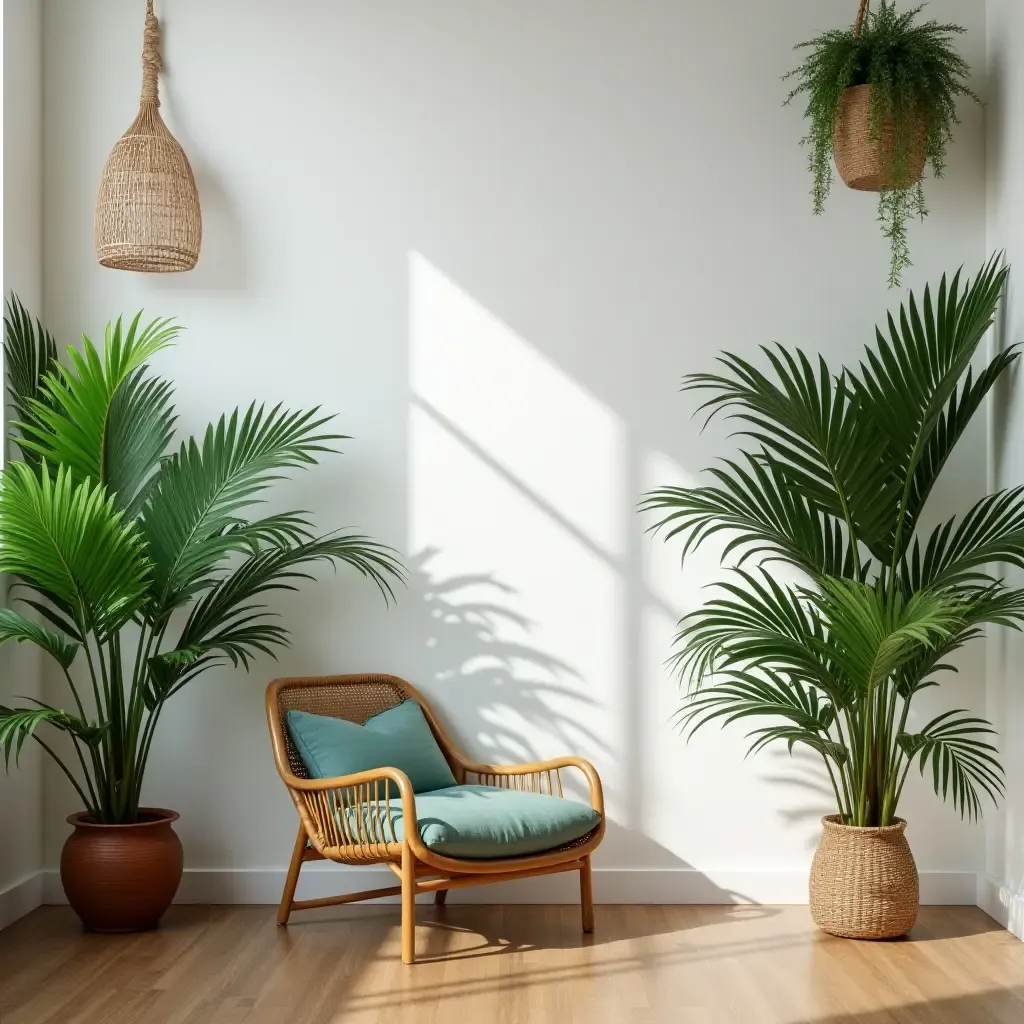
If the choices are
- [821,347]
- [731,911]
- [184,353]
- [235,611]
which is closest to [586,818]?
[731,911]

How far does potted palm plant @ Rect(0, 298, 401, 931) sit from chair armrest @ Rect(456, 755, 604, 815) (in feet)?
2.48

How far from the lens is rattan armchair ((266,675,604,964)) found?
3.34 metres

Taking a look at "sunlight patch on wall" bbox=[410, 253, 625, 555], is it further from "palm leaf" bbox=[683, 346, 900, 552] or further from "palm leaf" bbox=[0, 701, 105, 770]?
"palm leaf" bbox=[0, 701, 105, 770]

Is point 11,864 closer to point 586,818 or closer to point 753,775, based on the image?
point 586,818

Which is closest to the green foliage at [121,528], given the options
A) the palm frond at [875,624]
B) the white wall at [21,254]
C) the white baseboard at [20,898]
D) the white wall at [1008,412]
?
the white wall at [21,254]

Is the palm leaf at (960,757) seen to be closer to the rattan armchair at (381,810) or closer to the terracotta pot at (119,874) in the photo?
the rattan armchair at (381,810)

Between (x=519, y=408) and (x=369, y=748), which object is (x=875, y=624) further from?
(x=369, y=748)

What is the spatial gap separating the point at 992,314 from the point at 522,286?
1530 mm

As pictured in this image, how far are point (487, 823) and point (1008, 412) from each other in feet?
6.97

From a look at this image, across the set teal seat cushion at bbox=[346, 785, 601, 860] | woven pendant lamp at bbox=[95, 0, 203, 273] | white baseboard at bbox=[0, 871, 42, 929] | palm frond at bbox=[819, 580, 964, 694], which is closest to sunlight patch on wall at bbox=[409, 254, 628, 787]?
teal seat cushion at bbox=[346, 785, 601, 860]

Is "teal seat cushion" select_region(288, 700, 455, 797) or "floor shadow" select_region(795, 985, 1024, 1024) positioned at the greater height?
"teal seat cushion" select_region(288, 700, 455, 797)

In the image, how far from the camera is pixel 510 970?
329 centimetres

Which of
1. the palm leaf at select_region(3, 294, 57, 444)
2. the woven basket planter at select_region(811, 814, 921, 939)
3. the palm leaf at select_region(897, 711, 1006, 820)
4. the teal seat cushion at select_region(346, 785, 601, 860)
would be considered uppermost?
the palm leaf at select_region(3, 294, 57, 444)

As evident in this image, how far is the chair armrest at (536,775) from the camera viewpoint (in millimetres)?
3684
